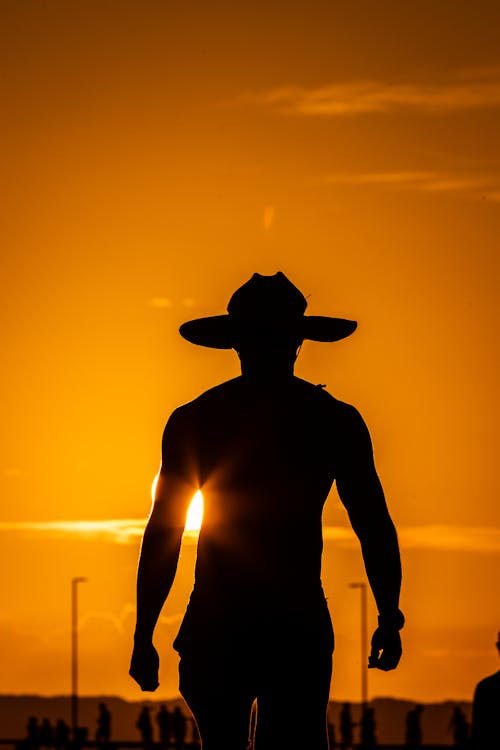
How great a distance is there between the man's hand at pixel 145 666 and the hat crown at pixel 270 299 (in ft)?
4.50

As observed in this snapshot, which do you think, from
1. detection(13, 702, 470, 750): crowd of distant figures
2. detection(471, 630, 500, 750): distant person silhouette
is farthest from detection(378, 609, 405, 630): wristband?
detection(13, 702, 470, 750): crowd of distant figures

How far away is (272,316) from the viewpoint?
30.9 feet

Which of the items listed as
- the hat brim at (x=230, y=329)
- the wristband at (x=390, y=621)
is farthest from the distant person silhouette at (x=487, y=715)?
the hat brim at (x=230, y=329)

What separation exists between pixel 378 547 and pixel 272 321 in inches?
39.0

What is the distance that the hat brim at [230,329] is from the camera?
31.1ft

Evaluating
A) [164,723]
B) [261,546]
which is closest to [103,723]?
[164,723]

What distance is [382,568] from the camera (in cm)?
941

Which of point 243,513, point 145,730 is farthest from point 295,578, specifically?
point 145,730

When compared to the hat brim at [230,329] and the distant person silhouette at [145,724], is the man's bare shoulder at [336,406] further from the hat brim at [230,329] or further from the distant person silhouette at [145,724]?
the distant person silhouette at [145,724]

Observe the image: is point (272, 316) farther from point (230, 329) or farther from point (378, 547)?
point (378, 547)

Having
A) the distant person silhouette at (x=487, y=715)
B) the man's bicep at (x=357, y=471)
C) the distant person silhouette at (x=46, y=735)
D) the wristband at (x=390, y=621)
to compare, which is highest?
the distant person silhouette at (x=46, y=735)

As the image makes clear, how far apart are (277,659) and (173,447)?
2.99 ft

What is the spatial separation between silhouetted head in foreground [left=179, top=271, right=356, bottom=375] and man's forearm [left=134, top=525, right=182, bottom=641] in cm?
74

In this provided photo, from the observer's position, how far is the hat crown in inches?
371
